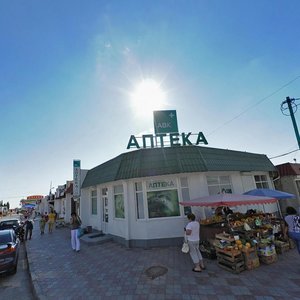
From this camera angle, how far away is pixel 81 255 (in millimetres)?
8320

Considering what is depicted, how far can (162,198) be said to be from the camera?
9211 mm

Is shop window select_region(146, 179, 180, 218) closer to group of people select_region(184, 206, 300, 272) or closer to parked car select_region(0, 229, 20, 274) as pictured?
group of people select_region(184, 206, 300, 272)

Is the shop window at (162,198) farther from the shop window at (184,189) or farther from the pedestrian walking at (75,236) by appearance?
the pedestrian walking at (75,236)

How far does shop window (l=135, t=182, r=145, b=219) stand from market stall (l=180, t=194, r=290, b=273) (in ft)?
10.1

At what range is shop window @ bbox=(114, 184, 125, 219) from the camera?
33.3 feet

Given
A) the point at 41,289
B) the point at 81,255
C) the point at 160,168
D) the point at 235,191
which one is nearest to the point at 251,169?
the point at 235,191

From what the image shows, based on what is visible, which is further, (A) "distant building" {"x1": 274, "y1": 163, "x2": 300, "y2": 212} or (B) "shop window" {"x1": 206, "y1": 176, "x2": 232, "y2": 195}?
(A) "distant building" {"x1": 274, "y1": 163, "x2": 300, "y2": 212}

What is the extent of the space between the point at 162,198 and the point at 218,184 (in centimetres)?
324

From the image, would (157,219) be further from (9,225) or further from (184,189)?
(9,225)

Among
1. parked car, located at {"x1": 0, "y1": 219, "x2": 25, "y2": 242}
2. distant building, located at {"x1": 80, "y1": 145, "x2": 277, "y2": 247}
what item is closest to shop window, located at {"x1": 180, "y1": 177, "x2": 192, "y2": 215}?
distant building, located at {"x1": 80, "y1": 145, "x2": 277, "y2": 247}

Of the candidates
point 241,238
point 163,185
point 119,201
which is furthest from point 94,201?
point 241,238

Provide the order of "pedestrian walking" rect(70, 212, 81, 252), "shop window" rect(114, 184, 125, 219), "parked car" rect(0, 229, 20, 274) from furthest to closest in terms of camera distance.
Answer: "shop window" rect(114, 184, 125, 219)
"pedestrian walking" rect(70, 212, 81, 252)
"parked car" rect(0, 229, 20, 274)

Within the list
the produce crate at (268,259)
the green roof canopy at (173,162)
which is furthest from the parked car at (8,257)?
the produce crate at (268,259)

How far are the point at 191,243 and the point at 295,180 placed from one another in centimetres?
1266
